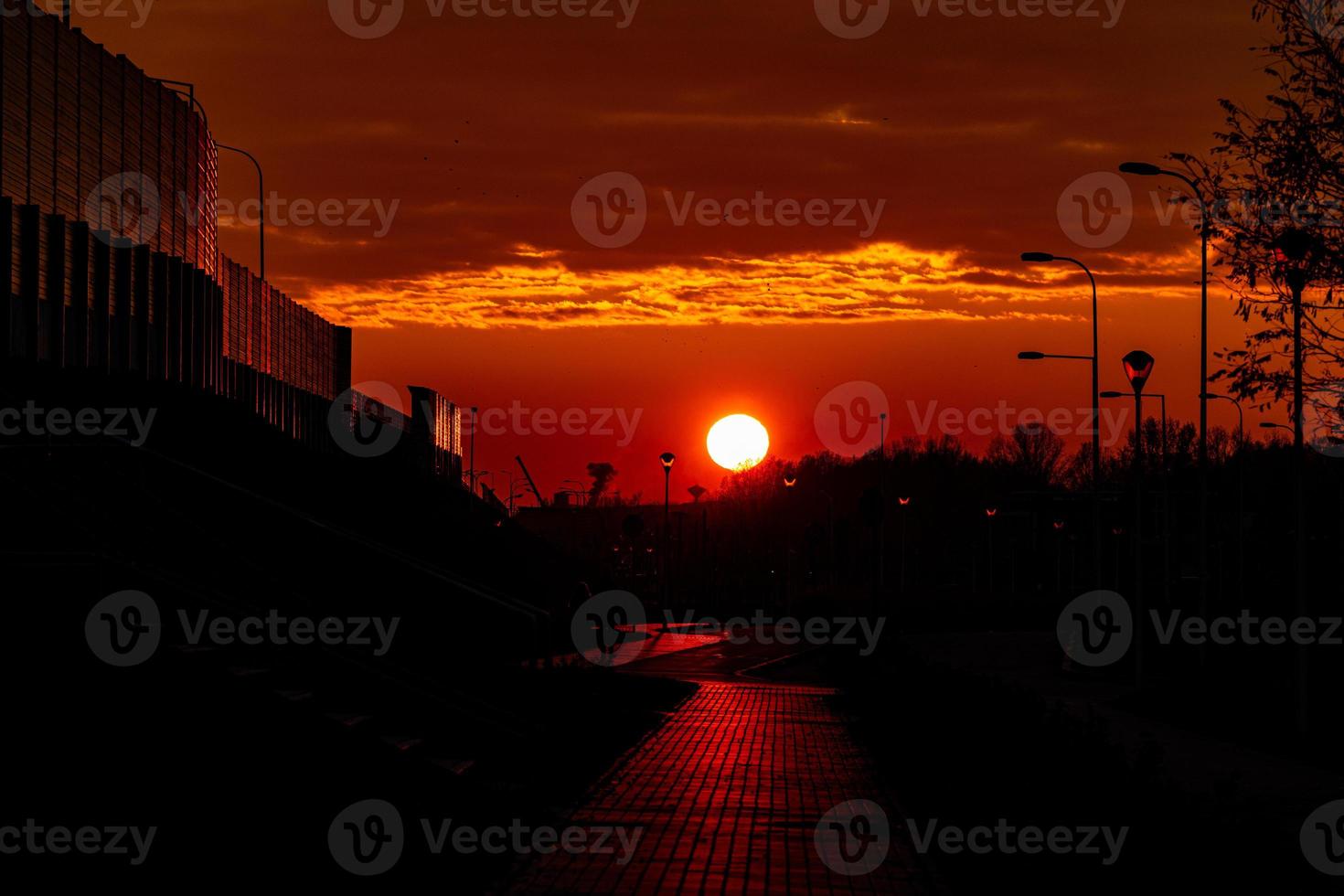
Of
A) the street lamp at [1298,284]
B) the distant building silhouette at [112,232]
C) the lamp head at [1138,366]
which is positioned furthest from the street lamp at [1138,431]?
the distant building silhouette at [112,232]

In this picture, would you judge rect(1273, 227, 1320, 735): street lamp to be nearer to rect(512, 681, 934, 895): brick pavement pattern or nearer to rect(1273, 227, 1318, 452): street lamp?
rect(1273, 227, 1318, 452): street lamp

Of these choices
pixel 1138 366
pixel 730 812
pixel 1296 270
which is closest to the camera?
pixel 730 812

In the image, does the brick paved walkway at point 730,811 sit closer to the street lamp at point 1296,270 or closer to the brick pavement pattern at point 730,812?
the brick pavement pattern at point 730,812

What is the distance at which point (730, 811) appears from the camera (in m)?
11.8

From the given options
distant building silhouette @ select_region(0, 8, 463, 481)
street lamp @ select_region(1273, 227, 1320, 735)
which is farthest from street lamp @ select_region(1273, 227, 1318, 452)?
distant building silhouette @ select_region(0, 8, 463, 481)

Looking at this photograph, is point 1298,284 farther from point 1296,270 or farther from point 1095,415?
point 1095,415

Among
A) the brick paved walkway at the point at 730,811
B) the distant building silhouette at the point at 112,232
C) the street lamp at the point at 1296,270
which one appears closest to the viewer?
the brick paved walkway at the point at 730,811

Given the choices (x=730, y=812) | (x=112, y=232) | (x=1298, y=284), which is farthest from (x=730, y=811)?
(x=112, y=232)

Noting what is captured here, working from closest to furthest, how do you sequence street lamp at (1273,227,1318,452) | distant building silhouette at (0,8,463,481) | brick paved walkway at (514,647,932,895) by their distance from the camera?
1. brick paved walkway at (514,647,932,895)
2. street lamp at (1273,227,1318,452)
3. distant building silhouette at (0,8,463,481)

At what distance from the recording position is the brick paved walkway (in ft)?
29.5

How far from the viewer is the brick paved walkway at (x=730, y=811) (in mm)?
8984

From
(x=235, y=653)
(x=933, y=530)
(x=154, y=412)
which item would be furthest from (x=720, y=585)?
(x=235, y=653)

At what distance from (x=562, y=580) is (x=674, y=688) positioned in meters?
14.0

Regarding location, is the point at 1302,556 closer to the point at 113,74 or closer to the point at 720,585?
the point at 113,74
